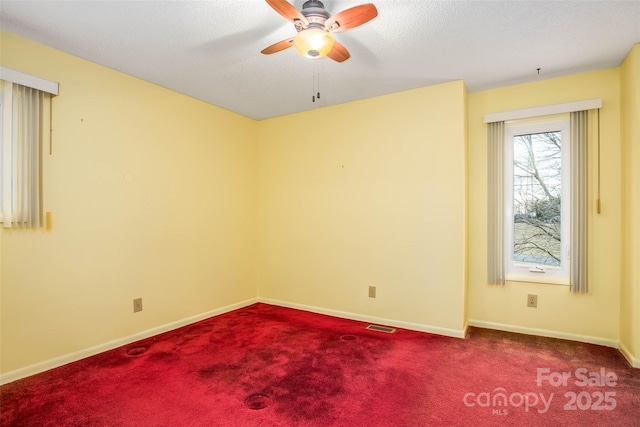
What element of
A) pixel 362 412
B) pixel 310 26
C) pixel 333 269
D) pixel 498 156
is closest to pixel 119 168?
pixel 310 26

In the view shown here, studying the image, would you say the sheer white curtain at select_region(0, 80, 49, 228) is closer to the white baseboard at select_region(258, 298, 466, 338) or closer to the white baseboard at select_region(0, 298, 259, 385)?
the white baseboard at select_region(0, 298, 259, 385)

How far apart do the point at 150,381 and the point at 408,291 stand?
2.47 metres

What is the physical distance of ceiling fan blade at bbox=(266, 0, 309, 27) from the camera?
172cm

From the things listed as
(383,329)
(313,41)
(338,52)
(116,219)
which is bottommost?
(383,329)

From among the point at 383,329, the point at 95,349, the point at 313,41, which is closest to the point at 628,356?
the point at 383,329

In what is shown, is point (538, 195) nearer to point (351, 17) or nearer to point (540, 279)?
point (540, 279)

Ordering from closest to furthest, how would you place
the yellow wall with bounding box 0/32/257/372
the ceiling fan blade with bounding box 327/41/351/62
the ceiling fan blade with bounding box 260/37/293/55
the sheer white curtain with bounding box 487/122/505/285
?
the ceiling fan blade with bounding box 260/37/293/55
the ceiling fan blade with bounding box 327/41/351/62
the yellow wall with bounding box 0/32/257/372
the sheer white curtain with bounding box 487/122/505/285

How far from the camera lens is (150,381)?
2338 mm

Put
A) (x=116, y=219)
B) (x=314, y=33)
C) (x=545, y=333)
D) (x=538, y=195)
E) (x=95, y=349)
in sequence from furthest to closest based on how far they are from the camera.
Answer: (x=538, y=195), (x=545, y=333), (x=116, y=219), (x=95, y=349), (x=314, y=33)

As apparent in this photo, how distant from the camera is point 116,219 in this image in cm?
299

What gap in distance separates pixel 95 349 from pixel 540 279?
4138 millimetres

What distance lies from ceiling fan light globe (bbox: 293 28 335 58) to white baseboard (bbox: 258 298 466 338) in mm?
2777

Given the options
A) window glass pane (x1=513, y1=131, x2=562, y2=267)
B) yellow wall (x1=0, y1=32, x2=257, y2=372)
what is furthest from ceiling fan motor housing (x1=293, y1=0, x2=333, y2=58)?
window glass pane (x1=513, y1=131, x2=562, y2=267)

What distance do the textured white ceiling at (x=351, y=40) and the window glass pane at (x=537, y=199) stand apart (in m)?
0.66
